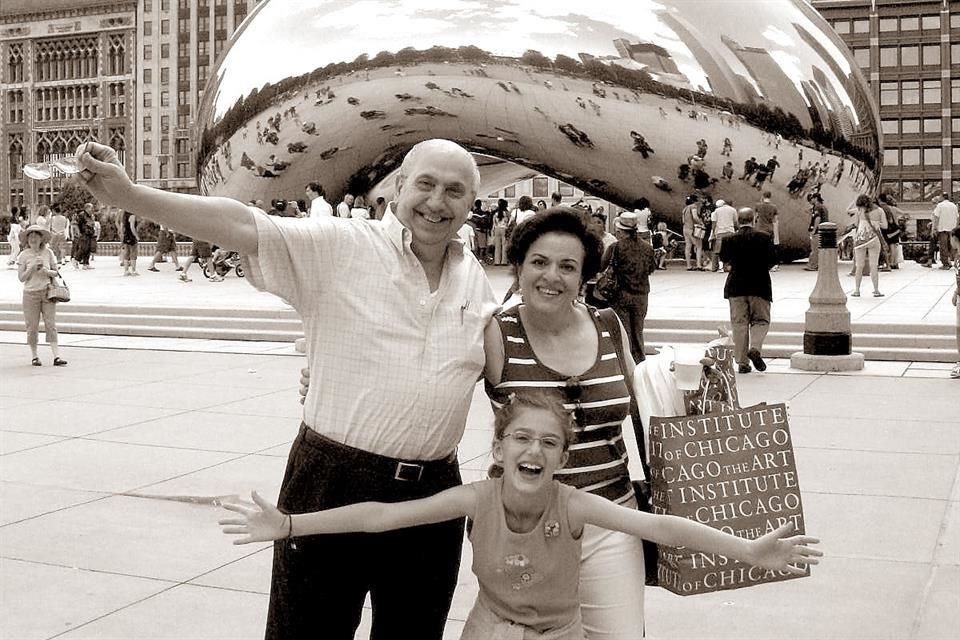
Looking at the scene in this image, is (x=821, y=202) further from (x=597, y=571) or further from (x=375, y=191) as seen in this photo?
(x=597, y=571)

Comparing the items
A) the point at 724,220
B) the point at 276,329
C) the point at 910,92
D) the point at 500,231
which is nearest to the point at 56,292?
the point at 276,329

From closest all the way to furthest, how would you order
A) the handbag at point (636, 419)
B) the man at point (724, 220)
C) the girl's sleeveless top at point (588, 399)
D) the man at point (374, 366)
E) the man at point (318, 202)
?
the man at point (374, 366)
the girl's sleeveless top at point (588, 399)
the handbag at point (636, 419)
the man at point (318, 202)
the man at point (724, 220)

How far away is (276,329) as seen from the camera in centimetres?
1314

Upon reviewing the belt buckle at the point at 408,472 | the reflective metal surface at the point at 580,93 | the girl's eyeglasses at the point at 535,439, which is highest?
the reflective metal surface at the point at 580,93

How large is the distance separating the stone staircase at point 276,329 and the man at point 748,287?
0.43 m

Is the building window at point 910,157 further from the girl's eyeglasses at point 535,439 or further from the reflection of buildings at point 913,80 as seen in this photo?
the girl's eyeglasses at point 535,439

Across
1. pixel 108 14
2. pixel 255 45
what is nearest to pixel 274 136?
pixel 255 45

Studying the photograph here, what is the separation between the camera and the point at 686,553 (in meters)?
2.58

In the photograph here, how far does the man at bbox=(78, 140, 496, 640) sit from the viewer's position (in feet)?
7.68

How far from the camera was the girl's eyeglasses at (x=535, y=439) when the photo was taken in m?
2.33

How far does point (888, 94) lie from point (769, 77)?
2609 inches

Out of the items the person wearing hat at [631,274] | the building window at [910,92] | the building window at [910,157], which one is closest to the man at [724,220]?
the person wearing hat at [631,274]

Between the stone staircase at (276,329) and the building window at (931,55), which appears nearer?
the stone staircase at (276,329)

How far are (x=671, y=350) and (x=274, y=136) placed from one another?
675 inches
